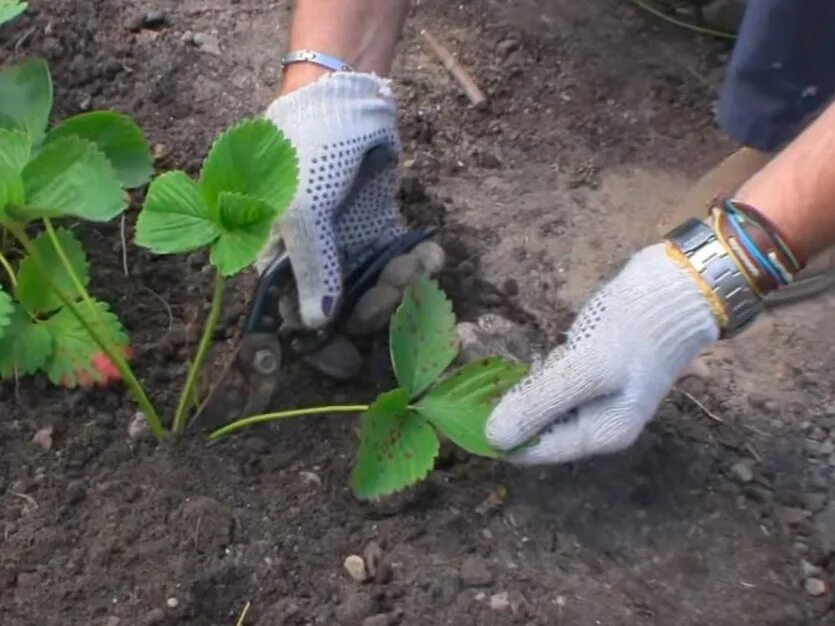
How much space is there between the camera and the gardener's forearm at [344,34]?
1612 mm

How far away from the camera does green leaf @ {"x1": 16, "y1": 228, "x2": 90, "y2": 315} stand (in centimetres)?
132

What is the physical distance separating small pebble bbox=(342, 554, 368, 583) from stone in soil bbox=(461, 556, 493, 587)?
108 millimetres

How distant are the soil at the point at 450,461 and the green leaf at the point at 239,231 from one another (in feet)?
1.01

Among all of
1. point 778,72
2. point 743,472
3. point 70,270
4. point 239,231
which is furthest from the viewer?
point 778,72

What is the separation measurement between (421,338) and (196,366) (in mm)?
252

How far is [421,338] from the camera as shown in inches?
52.8

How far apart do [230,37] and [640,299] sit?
40.7 inches

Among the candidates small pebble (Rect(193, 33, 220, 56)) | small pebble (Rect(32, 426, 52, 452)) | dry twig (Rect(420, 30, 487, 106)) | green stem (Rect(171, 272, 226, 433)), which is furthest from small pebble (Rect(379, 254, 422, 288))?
small pebble (Rect(193, 33, 220, 56))

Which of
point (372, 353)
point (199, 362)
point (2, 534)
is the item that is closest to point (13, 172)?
point (199, 362)

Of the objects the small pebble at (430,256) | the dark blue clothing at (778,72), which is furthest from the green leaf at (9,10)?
the dark blue clothing at (778,72)

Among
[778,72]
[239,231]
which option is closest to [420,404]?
[239,231]

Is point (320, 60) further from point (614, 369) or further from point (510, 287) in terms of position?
point (614, 369)

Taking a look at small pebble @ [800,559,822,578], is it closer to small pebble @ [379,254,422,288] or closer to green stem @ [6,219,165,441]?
small pebble @ [379,254,422,288]

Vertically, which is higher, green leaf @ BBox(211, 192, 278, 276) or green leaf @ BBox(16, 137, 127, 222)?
green leaf @ BBox(16, 137, 127, 222)
